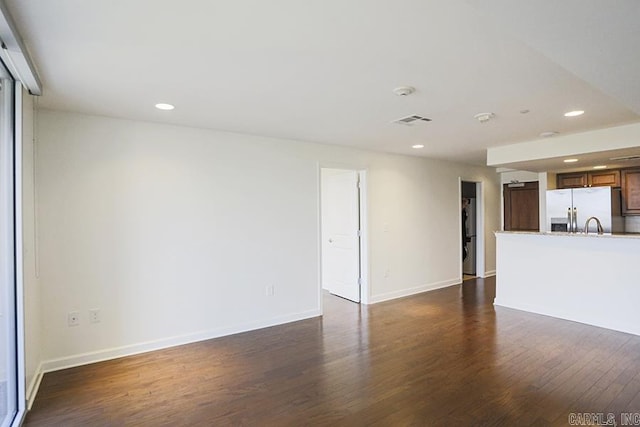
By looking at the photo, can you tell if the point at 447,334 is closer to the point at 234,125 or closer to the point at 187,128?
the point at 234,125

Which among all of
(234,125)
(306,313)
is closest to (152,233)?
(234,125)

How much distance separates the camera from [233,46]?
6.57ft

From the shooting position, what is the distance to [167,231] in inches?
143

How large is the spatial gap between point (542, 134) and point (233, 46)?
390 cm

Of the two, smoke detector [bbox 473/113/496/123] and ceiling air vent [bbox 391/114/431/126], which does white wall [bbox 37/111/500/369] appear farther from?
smoke detector [bbox 473/113/496/123]

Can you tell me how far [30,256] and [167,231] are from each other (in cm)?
114

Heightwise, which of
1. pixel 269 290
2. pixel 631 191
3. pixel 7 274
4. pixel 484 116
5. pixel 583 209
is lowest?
pixel 269 290

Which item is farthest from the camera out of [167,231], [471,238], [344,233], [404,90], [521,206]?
[471,238]

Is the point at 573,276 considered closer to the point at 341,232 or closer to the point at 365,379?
the point at 341,232

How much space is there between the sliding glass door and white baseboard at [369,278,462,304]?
4061mm

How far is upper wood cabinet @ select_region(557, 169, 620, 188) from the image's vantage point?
6.01 m

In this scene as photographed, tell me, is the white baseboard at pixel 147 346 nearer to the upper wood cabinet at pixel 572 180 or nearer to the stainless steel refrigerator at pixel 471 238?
the stainless steel refrigerator at pixel 471 238

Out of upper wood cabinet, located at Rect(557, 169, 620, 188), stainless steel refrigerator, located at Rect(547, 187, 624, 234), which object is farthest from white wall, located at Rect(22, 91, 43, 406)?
upper wood cabinet, located at Rect(557, 169, 620, 188)


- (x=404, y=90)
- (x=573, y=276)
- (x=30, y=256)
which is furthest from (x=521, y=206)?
(x=30, y=256)
